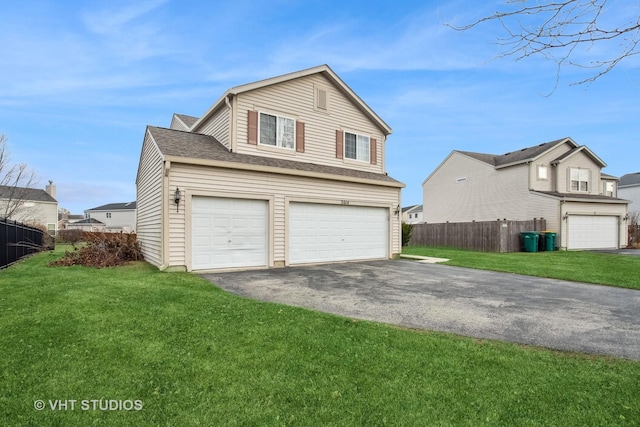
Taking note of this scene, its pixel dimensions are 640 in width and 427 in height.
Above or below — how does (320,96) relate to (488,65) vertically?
above

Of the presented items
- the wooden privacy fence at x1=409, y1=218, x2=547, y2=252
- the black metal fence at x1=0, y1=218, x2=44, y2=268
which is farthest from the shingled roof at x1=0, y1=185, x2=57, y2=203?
the wooden privacy fence at x1=409, y1=218, x2=547, y2=252

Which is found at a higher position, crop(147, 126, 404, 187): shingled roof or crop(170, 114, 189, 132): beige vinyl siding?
crop(170, 114, 189, 132): beige vinyl siding

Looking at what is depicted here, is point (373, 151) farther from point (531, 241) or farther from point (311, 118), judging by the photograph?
point (531, 241)


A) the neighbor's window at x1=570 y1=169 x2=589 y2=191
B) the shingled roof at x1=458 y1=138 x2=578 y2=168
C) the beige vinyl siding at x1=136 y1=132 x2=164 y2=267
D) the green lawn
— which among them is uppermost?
the shingled roof at x1=458 y1=138 x2=578 y2=168

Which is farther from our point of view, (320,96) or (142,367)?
(320,96)

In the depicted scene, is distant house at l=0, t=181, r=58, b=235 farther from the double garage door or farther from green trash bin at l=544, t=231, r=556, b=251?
green trash bin at l=544, t=231, r=556, b=251

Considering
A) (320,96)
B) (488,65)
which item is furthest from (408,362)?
(320,96)

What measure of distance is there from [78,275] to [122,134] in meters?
13.8

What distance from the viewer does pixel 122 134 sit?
19547 mm

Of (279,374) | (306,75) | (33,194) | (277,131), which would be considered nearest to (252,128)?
(277,131)

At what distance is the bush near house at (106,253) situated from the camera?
36.4 ft

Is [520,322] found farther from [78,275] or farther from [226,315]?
[78,275]

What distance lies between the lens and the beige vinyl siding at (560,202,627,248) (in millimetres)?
20859

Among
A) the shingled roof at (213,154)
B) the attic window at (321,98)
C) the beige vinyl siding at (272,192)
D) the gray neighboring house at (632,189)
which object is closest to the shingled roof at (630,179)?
the gray neighboring house at (632,189)
